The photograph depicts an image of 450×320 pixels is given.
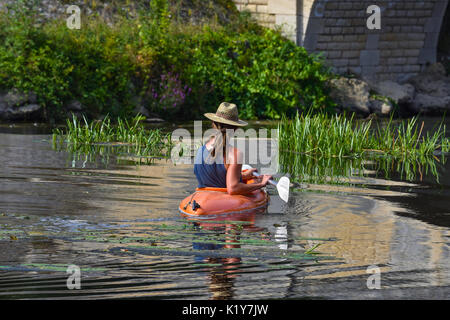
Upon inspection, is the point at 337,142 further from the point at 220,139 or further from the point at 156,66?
the point at 156,66

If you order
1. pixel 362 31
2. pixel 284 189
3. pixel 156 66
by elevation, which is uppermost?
pixel 362 31

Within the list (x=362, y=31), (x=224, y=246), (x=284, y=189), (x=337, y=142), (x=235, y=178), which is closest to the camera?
(x=224, y=246)

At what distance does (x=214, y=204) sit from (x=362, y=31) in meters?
16.1

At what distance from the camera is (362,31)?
74.6ft

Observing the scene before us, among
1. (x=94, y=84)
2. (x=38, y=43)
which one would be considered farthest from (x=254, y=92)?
(x=38, y=43)

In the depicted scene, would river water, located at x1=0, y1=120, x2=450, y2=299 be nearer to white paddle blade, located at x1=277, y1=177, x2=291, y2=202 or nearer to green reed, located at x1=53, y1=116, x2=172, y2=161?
white paddle blade, located at x1=277, y1=177, x2=291, y2=202

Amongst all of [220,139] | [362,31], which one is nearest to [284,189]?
[220,139]

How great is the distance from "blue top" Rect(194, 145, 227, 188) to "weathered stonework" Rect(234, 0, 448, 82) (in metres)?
14.0

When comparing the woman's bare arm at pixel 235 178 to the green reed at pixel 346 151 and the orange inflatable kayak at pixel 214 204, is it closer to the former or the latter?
the orange inflatable kayak at pixel 214 204

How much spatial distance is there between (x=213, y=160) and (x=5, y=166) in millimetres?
4295

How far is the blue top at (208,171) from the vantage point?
7.69 m

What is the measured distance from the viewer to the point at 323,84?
20.7 metres

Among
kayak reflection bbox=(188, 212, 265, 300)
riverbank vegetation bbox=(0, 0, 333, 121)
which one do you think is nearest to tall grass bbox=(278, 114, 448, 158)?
kayak reflection bbox=(188, 212, 265, 300)
